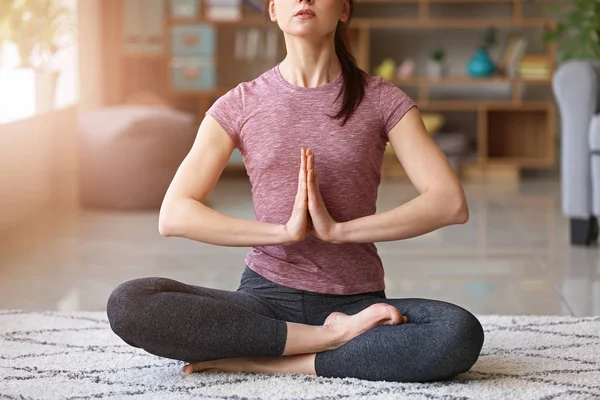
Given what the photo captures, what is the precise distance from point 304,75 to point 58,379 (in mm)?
737

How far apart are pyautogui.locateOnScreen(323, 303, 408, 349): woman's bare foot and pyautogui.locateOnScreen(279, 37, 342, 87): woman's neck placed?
1.47 ft

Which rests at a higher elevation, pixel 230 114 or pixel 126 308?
pixel 230 114

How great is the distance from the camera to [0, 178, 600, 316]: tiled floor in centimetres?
279

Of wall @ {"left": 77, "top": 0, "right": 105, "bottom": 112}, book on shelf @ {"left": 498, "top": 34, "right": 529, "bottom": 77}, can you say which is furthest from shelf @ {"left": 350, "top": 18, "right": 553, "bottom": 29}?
wall @ {"left": 77, "top": 0, "right": 105, "bottom": 112}

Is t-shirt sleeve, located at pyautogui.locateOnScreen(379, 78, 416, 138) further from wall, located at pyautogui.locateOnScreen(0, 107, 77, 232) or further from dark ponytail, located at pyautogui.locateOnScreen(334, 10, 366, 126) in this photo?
wall, located at pyautogui.locateOnScreen(0, 107, 77, 232)

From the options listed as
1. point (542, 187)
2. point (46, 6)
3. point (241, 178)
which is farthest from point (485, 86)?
point (46, 6)

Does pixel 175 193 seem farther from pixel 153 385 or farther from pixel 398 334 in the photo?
pixel 398 334

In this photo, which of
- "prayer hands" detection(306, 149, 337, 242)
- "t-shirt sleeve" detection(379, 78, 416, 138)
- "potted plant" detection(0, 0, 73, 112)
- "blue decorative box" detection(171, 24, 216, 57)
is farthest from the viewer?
"blue decorative box" detection(171, 24, 216, 57)

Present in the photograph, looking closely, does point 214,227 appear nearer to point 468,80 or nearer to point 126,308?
point 126,308

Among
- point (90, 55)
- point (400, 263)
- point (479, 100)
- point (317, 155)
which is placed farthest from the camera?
point (479, 100)

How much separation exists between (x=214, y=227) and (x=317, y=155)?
0.24 metres

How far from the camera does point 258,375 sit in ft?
6.19

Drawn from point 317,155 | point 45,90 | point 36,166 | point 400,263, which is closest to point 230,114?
point 317,155


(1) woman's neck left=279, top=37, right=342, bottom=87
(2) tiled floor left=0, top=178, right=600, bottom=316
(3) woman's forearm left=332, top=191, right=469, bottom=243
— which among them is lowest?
(2) tiled floor left=0, top=178, right=600, bottom=316
